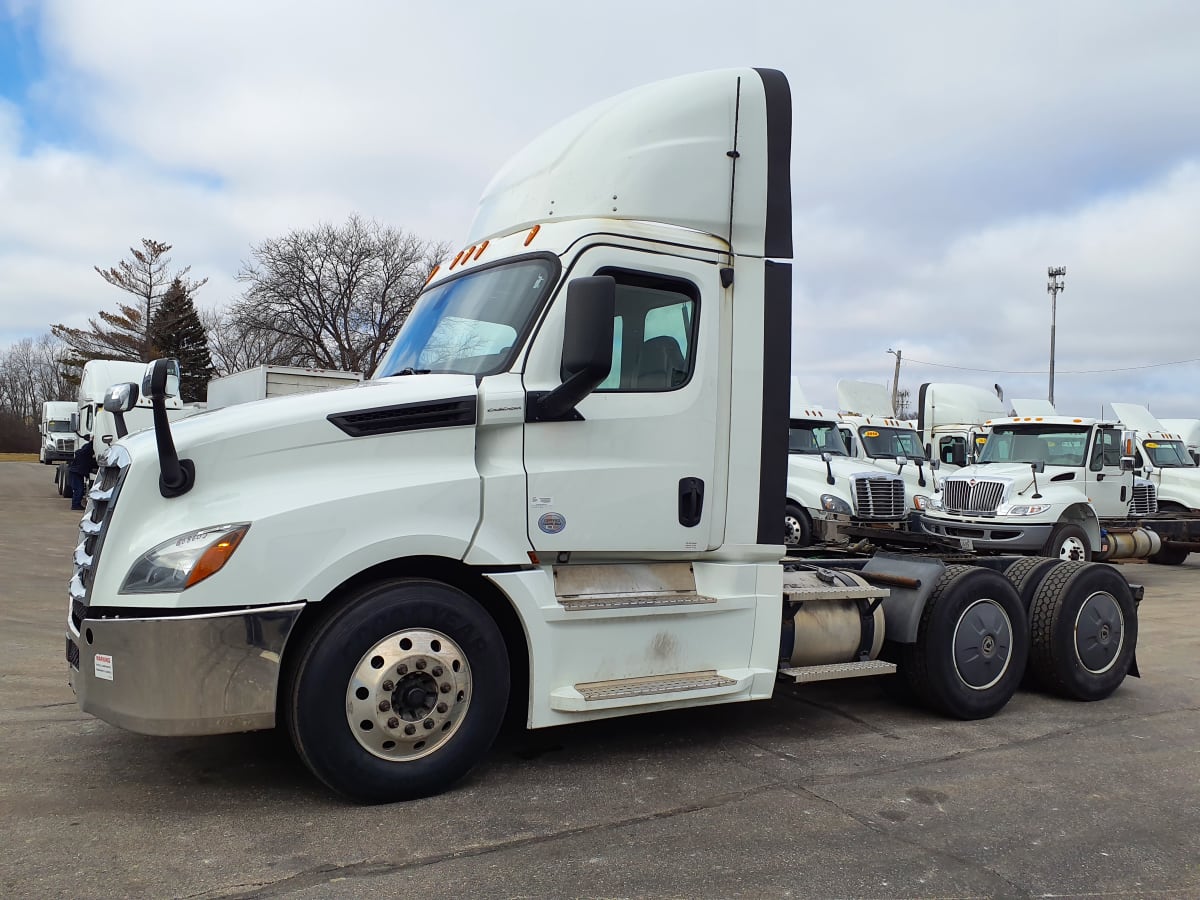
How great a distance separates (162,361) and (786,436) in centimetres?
325

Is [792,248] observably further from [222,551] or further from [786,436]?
[222,551]

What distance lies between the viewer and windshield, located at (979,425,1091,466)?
50.9ft

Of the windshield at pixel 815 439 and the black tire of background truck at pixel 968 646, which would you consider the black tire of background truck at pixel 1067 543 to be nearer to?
the windshield at pixel 815 439

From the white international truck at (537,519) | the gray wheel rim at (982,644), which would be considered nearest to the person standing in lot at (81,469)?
the white international truck at (537,519)

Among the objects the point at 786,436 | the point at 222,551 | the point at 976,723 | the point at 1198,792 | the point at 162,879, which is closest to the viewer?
the point at 162,879

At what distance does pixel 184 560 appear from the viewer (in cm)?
417

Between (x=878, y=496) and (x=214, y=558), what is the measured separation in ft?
43.8

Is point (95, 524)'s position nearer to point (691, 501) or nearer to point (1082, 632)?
point (691, 501)

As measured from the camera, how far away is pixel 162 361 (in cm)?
439

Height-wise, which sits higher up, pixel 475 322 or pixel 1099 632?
pixel 475 322

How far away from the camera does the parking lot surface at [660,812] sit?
150 inches

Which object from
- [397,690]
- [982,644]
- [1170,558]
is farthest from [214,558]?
[1170,558]

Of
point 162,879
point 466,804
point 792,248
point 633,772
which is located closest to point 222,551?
point 162,879

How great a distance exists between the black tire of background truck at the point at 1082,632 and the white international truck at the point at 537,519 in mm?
371
